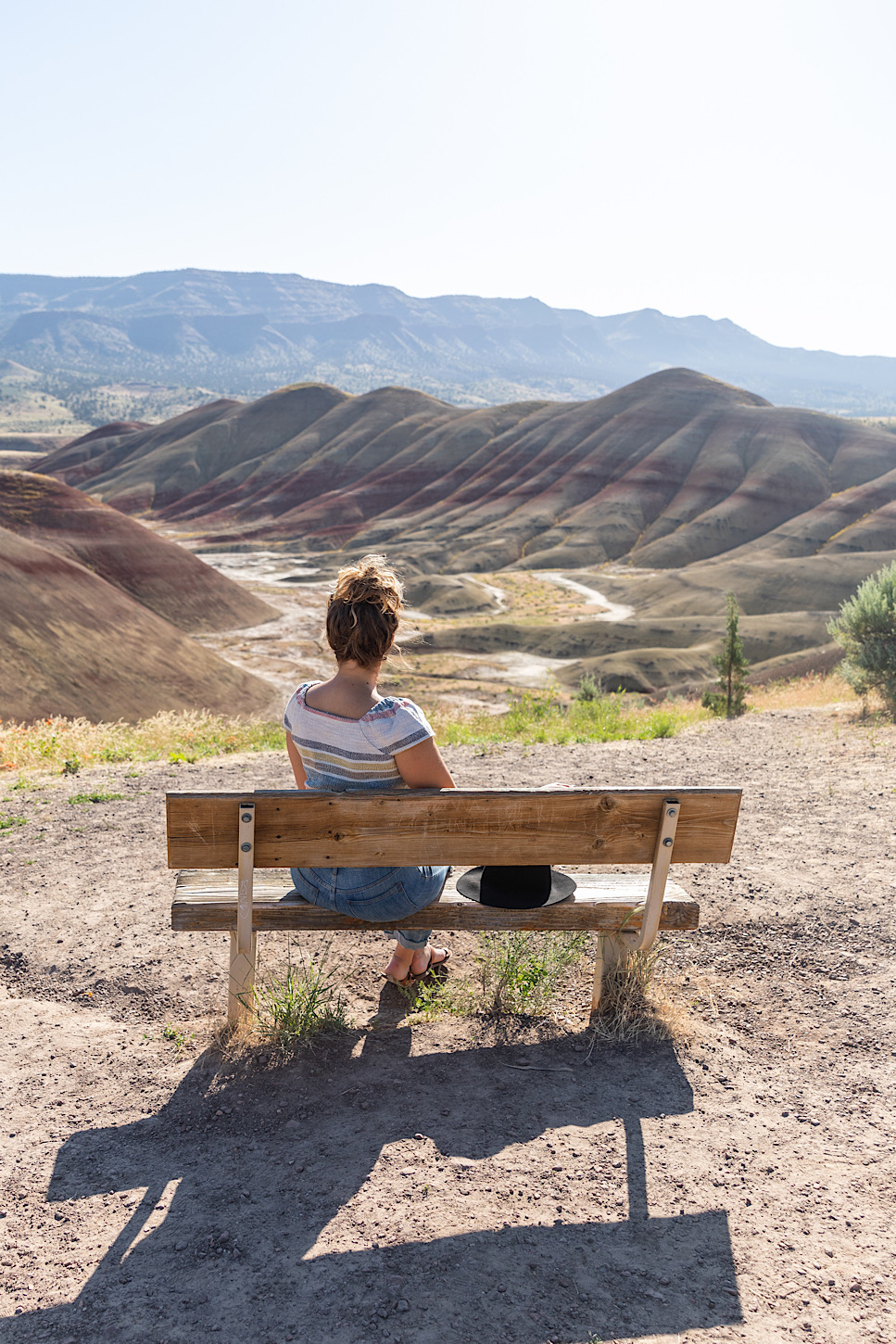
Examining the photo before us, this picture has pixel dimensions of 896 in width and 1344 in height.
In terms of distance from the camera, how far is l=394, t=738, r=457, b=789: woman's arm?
3.57 meters

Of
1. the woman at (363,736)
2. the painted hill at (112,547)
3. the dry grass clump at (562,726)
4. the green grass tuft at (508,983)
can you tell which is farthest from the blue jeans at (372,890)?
the painted hill at (112,547)

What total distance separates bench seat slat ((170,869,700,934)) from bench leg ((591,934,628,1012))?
8cm

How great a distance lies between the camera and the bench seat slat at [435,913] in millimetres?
3713

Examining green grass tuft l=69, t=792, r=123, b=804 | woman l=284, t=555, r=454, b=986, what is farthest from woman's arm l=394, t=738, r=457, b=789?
green grass tuft l=69, t=792, r=123, b=804

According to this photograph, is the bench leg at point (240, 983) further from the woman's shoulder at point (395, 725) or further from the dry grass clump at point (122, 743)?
the dry grass clump at point (122, 743)

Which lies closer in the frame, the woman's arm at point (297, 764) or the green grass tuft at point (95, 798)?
the woman's arm at point (297, 764)

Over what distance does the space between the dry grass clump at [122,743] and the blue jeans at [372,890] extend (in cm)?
643

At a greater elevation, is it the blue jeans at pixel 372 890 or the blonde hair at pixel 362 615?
the blonde hair at pixel 362 615

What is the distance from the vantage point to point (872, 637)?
42.3 ft

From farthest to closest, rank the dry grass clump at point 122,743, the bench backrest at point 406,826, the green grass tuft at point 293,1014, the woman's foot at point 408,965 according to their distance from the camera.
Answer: the dry grass clump at point 122,743, the woman's foot at point 408,965, the green grass tuft at point 293,1014, the bench backrest at point 406,826

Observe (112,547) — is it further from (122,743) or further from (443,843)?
(443,843)

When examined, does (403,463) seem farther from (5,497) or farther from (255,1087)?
(255,1087)

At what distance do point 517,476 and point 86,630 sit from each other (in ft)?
265

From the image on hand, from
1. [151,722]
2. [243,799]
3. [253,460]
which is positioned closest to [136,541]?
[151,722]
